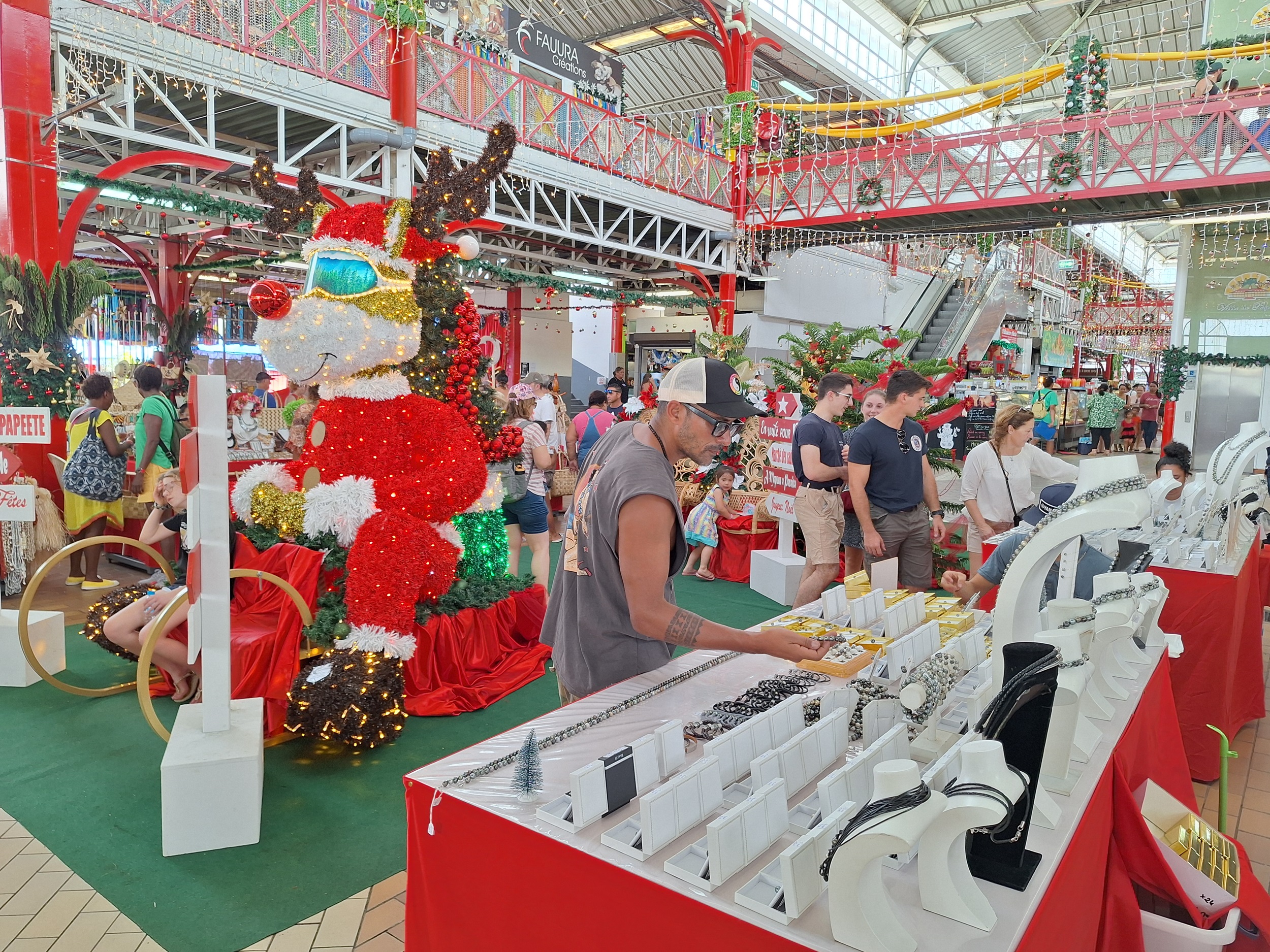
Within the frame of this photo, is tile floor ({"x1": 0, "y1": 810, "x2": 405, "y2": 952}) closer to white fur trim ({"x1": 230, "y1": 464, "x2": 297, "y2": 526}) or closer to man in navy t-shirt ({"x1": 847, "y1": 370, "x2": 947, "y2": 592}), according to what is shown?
white fur trim ({"x1": 230, "y1": 464, "x2": 297, "y2": 526})

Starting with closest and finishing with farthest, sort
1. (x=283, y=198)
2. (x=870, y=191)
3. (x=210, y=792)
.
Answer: (x=210, y=792) < (x=283, y=198) < (x=870, y=191)

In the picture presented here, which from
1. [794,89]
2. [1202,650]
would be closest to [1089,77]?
[794,89]

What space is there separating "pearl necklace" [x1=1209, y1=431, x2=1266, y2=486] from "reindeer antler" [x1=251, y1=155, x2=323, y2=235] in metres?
4.55

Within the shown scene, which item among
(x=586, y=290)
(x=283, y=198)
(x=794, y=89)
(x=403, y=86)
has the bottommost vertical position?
(x=283, y=198)

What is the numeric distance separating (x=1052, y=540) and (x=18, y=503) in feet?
15.4

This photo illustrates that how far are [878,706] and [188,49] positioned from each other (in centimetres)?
769

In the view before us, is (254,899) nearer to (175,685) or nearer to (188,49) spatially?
(175,685)

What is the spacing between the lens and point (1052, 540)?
1608 mm

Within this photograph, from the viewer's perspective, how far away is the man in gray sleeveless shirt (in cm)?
187

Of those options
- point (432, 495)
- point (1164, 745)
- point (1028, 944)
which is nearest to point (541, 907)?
point (1028, 944)

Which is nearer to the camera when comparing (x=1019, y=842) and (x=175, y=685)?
(x=1019, y=842)

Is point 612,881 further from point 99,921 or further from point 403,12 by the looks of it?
point 403,12

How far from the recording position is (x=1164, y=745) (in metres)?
2.40

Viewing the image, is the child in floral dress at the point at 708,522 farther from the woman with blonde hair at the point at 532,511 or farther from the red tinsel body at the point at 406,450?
the red tinsel body at the point at 406,450
